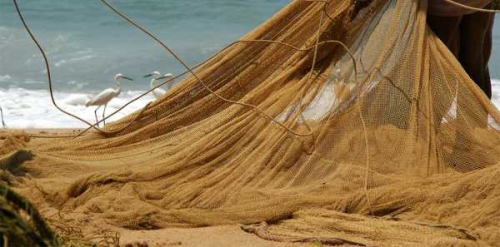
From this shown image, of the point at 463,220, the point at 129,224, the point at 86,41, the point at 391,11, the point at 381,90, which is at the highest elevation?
the point at 391,11

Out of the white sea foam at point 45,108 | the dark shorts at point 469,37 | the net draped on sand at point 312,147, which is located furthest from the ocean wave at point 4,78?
the dark shorts at point 469,37

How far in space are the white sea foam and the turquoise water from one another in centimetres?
85

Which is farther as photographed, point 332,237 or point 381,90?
point 381,90

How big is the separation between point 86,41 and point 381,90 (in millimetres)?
14201

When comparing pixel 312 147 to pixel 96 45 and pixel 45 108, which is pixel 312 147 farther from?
pixel 96 45

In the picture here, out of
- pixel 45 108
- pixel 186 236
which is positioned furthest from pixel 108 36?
pixel 186 236

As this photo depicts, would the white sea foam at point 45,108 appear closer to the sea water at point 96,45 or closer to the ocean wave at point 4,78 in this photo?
the sea water at point 96,45

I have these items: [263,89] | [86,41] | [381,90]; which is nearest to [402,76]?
[381,90]

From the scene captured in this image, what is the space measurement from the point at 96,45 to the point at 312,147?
13.7m

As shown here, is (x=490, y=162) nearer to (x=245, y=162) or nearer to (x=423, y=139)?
(x=423, y=139)

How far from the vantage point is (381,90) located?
236 inches

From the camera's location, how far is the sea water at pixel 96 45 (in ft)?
42.7

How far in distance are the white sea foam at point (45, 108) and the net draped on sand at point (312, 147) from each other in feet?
15.6

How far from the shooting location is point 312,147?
588cm
